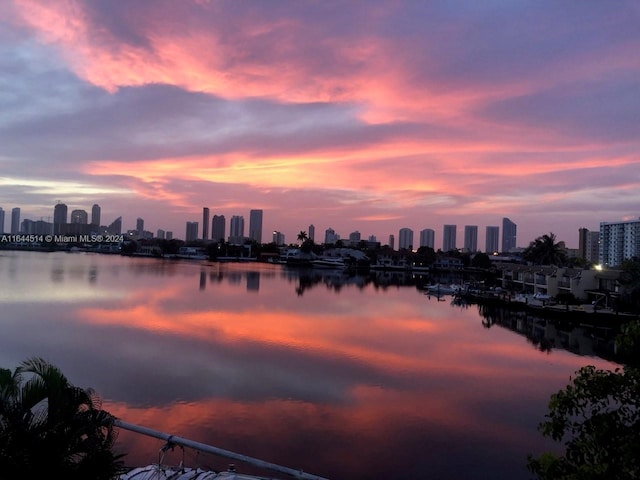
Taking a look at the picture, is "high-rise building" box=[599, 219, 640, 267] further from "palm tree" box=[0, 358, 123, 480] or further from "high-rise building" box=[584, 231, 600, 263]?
"palm tree" box=[0, 358, 123, 480]

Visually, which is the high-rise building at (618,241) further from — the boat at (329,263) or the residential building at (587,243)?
the boat at (329,263)

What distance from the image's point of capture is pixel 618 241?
116 m

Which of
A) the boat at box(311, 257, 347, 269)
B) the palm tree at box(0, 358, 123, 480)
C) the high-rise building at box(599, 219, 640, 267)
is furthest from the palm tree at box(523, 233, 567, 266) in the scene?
the palm tree at box(0, 358, 123, 480)

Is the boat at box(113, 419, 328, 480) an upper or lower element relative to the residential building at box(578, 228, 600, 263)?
lower

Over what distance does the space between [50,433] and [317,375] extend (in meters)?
14.5

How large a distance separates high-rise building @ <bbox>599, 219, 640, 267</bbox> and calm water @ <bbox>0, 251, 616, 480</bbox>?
91403 millimetres

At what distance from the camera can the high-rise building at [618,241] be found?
10819 centimetres

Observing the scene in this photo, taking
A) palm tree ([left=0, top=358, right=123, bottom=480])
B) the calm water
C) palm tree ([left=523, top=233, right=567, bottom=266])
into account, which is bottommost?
the calm water

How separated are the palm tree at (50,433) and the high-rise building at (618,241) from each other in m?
119

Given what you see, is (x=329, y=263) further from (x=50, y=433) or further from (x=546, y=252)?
(x=50, y=433)

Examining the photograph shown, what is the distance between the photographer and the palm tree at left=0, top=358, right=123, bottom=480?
350cm

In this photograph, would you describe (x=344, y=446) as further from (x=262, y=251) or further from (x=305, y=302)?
(x=262, y=251)

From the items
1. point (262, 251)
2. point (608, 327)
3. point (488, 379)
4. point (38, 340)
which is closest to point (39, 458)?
point (488, 379)

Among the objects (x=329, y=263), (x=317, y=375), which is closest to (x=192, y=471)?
(x=317, y=375)
